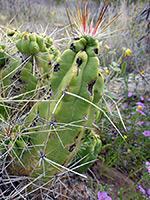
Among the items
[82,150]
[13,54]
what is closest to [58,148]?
[82,150]

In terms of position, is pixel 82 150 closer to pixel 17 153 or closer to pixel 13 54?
pixel 17 153

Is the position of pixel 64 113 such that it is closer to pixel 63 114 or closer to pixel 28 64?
pixel 63 114

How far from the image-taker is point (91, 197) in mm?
1284

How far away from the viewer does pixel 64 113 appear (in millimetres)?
867

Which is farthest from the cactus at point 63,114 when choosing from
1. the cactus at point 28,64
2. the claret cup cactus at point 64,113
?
the cactus at point 28,64

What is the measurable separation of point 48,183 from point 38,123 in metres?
0.36

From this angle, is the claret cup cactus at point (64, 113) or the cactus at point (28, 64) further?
the cactus at point (28, 64)

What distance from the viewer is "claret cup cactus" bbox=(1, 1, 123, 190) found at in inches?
32.4

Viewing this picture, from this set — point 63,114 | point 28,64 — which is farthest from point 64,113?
point 28,64

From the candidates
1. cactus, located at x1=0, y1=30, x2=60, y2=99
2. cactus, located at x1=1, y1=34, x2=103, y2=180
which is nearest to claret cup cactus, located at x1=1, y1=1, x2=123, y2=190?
cactus, located at x1=1, y1=34, x2=103, y2=180

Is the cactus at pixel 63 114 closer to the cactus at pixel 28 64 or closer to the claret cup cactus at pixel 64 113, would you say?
→ the claret cup cactus at pixel 64 113

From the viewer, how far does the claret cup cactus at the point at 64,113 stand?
824mm

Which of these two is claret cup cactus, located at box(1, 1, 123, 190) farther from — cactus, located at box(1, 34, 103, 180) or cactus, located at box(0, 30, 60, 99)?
cactus, located at box(0, 30, 60, 99)

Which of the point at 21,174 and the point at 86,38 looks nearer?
the point at 86,38
